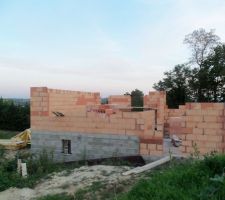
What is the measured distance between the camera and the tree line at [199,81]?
27.1 m

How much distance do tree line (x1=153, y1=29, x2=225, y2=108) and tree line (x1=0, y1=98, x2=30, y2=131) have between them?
35.1 feet

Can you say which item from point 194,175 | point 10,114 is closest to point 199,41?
point 10,114

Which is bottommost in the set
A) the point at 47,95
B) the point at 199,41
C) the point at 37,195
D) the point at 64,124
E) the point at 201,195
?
the point at 37,195

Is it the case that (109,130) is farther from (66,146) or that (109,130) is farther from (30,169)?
(30,169)

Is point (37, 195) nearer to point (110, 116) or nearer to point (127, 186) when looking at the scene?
point (127, 186)

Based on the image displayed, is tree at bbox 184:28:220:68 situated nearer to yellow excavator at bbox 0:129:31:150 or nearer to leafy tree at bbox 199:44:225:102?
leafy tree at bbox 199:44:225:102

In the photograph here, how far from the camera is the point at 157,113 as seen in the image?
44.1 ft

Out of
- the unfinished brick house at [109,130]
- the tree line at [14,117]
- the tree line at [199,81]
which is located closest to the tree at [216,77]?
the tree line at [199,81]

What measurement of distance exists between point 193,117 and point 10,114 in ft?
50.8

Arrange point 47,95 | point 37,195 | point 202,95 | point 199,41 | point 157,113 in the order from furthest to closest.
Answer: point 199,41
point 202,95
point 157,113
point 47,95
point 37,195

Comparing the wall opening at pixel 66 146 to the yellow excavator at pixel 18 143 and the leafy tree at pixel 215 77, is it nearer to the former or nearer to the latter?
the yellow excavator at pixel 18 143

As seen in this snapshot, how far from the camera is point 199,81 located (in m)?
27.6

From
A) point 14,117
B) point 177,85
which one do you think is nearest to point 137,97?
point 177,85

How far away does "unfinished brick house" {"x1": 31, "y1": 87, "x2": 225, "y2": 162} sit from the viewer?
24.7ft
